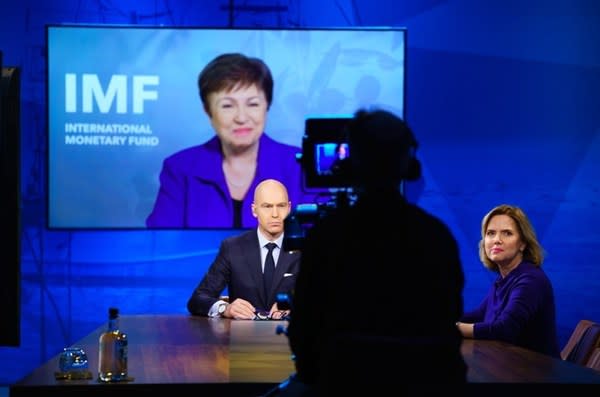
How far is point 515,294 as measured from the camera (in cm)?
449

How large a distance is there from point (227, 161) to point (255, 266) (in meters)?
1.99

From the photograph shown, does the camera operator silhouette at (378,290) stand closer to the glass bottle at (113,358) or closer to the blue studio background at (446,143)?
the glass bottle at (113,358)

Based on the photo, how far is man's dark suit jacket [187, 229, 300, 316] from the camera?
5.19 metres

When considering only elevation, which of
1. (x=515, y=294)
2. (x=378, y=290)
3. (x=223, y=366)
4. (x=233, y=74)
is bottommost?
(x=223, y=366)

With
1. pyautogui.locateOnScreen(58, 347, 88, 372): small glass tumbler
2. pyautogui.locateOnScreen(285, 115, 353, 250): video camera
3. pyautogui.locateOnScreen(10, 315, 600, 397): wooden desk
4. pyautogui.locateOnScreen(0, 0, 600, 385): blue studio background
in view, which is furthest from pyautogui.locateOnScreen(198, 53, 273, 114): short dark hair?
pyautogui.locateOnScreen(58, 347, 88, 372): small glass tumbler

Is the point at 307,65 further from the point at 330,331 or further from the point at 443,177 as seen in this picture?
the point at 330,331

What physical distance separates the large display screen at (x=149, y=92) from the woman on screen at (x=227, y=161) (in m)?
0.06

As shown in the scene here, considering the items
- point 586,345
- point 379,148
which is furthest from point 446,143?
point 379,148

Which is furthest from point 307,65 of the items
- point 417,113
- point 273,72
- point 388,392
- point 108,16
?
point 388,392

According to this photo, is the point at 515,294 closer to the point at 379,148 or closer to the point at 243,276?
the point at 243,276

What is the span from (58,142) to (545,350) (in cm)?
378

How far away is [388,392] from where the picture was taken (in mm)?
2203

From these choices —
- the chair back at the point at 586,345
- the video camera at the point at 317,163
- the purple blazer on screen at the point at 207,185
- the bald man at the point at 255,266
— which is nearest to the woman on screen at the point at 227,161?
the purple blazer on screen at the point at 207,185

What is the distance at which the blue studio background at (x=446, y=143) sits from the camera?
22.9ft
